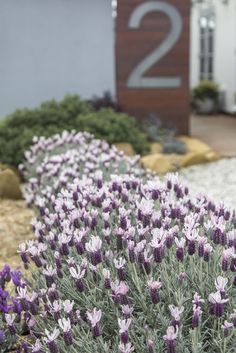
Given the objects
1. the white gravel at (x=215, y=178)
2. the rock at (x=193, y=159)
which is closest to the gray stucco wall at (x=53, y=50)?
the rock at (x=193, y=159)

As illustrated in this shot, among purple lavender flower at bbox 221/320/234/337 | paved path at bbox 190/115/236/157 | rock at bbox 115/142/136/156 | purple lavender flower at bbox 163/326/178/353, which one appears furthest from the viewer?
paved path at bbox 190/115/236/157

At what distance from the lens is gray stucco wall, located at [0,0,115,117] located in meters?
13.3

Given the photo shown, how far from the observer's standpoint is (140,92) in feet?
44.7

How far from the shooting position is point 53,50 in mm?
13594

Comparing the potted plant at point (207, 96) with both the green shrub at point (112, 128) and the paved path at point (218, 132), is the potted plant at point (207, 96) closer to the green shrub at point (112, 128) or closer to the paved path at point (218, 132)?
the paved path at point (218, 132)

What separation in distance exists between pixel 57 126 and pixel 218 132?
6809 mm

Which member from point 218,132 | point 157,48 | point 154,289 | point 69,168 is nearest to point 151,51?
point 157,48

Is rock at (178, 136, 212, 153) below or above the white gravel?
above

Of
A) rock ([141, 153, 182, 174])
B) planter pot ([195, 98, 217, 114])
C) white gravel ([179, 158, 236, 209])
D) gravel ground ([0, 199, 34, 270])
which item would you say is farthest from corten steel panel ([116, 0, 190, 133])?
planter pot ([195, 98, 217, 114])

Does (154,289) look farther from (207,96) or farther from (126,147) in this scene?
(207,96)

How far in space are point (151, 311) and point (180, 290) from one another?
0.18m

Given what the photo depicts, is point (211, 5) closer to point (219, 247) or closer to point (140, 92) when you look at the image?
point (140, 92)

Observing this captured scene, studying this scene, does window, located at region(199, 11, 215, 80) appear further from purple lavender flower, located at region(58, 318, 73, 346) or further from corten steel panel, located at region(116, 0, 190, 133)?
purple lavender flower, located at region(58, 318, 73, 346)

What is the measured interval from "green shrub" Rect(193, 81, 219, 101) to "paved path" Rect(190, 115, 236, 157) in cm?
110
